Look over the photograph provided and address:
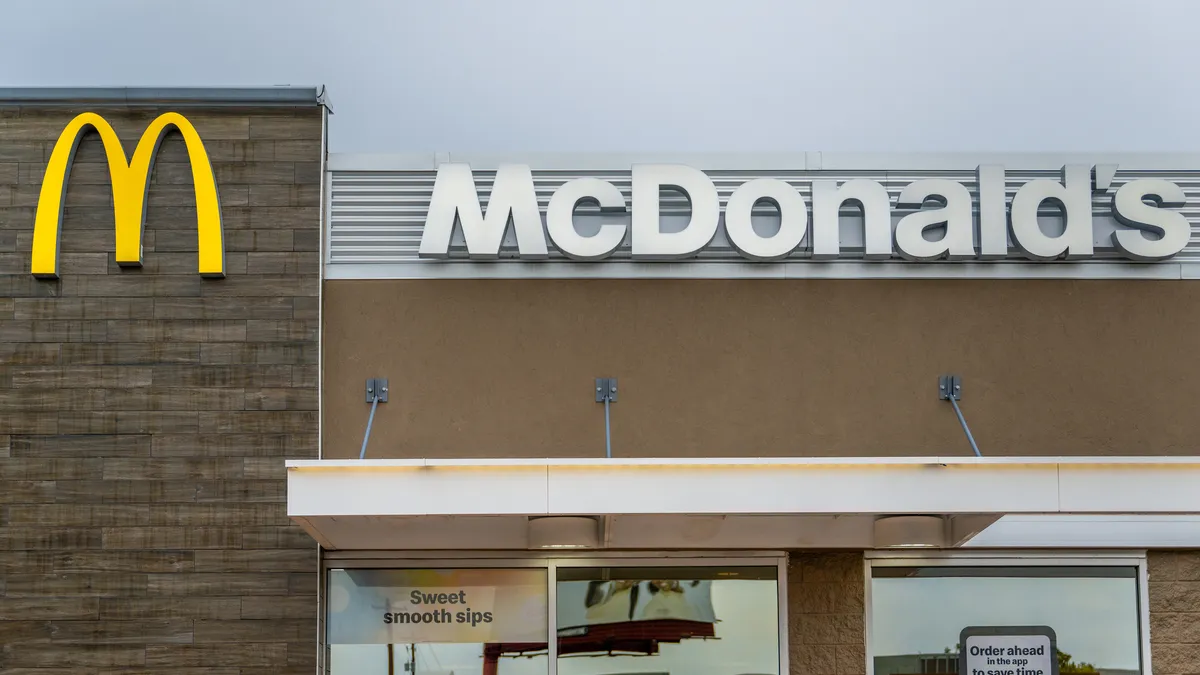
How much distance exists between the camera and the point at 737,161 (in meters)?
11.3

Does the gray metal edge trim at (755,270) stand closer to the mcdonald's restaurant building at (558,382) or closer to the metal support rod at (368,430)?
the mcdonald's restaurant building at (558,382)

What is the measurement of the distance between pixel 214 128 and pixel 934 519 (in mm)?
6388

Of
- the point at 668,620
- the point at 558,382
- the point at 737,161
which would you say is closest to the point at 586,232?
the point at 558,382

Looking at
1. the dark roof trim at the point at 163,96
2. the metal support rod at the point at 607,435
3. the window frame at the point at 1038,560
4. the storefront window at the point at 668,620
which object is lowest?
the storefront window at the point at 668,620

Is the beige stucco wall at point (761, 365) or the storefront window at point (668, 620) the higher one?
the beige stucco wall at point (761, 365)

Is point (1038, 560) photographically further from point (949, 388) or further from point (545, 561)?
point (545, 561)

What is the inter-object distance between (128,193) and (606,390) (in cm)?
405

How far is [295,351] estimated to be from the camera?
10.7 m

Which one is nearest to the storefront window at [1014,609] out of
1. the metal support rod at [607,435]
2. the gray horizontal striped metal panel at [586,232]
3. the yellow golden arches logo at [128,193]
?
the metal support rod at [607,435]

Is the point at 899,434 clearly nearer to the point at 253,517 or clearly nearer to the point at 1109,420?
the point at 1109,420

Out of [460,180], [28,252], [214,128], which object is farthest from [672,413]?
[28,252]

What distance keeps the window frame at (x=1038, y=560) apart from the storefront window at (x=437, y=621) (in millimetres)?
2696

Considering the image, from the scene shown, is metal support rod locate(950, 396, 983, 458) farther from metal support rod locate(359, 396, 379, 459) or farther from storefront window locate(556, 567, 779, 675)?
metal support rod locate(359, 396, 379, 459)

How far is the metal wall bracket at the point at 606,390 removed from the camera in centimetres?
1091
